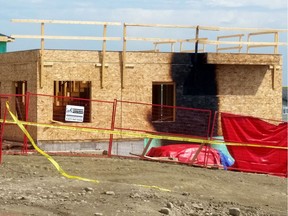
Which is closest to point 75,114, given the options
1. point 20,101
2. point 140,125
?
point 140,125

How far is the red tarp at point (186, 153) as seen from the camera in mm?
21859

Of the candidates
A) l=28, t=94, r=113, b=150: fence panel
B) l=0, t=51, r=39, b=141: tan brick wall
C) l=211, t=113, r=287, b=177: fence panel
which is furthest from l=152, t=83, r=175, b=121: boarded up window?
l=211, t=113, r=287, b=177: fence panel

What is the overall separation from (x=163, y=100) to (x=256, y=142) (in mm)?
9653

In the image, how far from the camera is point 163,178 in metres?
17.1

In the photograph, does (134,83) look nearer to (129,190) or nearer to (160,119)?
(160,119)

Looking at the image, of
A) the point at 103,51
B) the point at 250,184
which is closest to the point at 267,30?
the point at 103,51

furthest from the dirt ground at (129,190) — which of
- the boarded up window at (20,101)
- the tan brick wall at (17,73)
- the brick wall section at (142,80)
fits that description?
the boarded up window at (20,101)

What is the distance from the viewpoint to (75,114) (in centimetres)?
2689

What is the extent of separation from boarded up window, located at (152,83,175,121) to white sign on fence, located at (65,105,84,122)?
3563 millimetres

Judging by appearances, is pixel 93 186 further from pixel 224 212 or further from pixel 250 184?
pixel 250 184

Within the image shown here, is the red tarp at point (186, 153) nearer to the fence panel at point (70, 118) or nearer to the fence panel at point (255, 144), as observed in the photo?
the fence panel at point (255, 144)

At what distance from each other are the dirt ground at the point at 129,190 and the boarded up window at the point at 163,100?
8.61 m

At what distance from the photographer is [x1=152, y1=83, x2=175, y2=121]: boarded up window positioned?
96.5ft

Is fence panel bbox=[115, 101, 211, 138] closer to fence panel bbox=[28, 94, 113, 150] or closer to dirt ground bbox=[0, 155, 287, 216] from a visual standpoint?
fence panel bbox=[28, 94, 113, 150]
